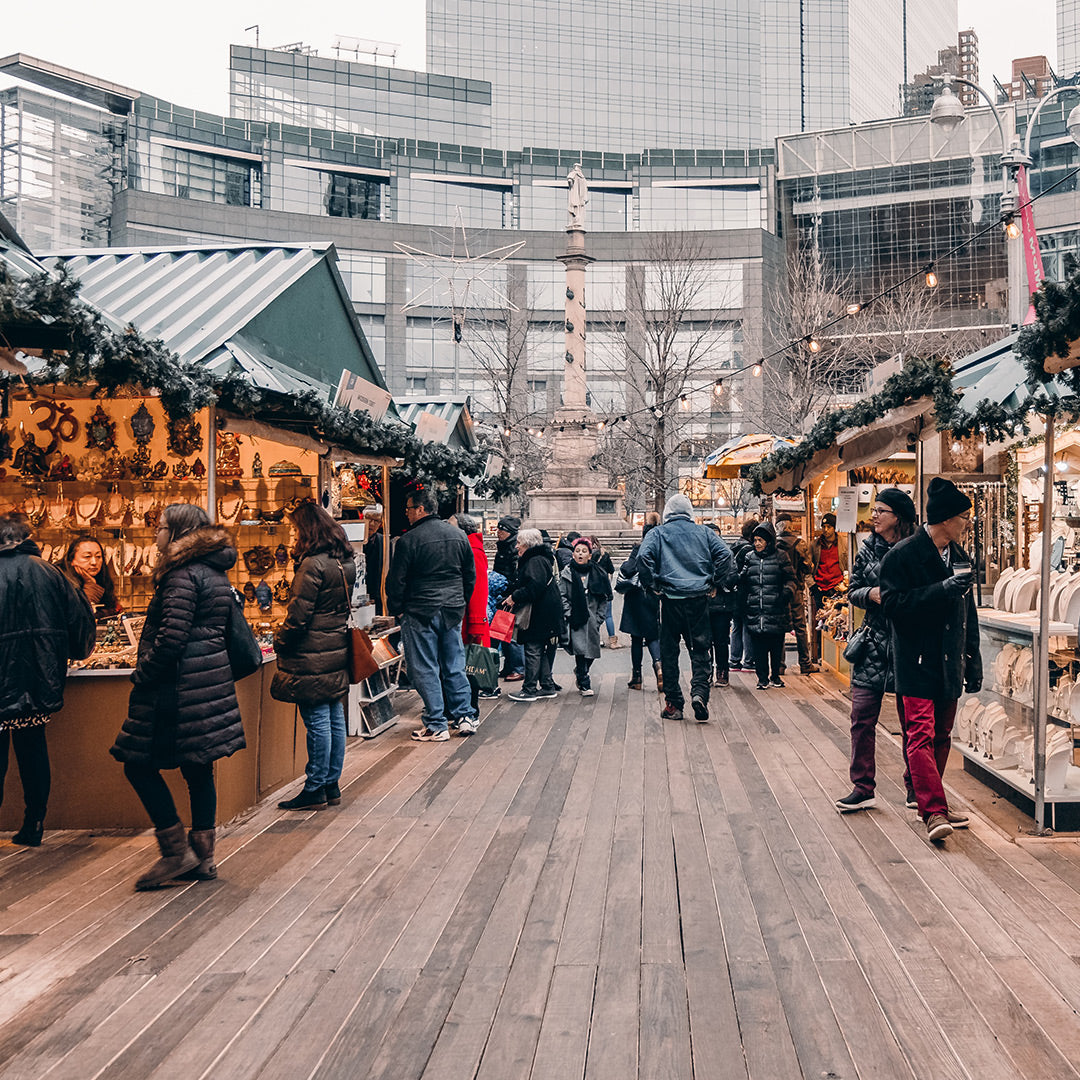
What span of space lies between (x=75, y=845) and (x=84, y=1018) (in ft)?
7.50

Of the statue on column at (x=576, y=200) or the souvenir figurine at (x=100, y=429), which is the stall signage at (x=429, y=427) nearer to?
the souvenir figurine at (x=100, y=429)

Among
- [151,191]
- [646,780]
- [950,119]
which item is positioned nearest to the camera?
[646,780]

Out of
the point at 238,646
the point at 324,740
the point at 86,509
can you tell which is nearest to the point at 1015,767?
the point at 324,740

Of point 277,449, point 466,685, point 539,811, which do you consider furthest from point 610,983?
point 277,449

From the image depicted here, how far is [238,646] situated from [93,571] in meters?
2.63

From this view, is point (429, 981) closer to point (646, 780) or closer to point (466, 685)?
point (646, 780)

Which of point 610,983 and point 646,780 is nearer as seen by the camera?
point 610,983

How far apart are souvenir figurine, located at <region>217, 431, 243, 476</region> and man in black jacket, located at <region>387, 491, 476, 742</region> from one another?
135cm

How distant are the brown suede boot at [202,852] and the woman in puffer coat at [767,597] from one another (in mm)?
7330

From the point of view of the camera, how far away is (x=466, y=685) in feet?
29.3

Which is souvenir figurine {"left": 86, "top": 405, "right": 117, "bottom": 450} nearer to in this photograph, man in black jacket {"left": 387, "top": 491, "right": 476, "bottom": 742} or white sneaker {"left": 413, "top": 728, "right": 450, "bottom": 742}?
man in black jacket {"left": 387, "top": 491, "right": 476, "bottom": 742}

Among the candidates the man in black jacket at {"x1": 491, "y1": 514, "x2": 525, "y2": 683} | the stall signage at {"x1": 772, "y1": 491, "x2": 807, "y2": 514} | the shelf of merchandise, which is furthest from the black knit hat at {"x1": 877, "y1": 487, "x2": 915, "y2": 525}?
the stall signage at {"x1": 772, "y1": 491, "x2": 807, "y2": 514}

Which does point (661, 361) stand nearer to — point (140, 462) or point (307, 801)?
point (140, 462)

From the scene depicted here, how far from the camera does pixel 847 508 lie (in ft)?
35.6
